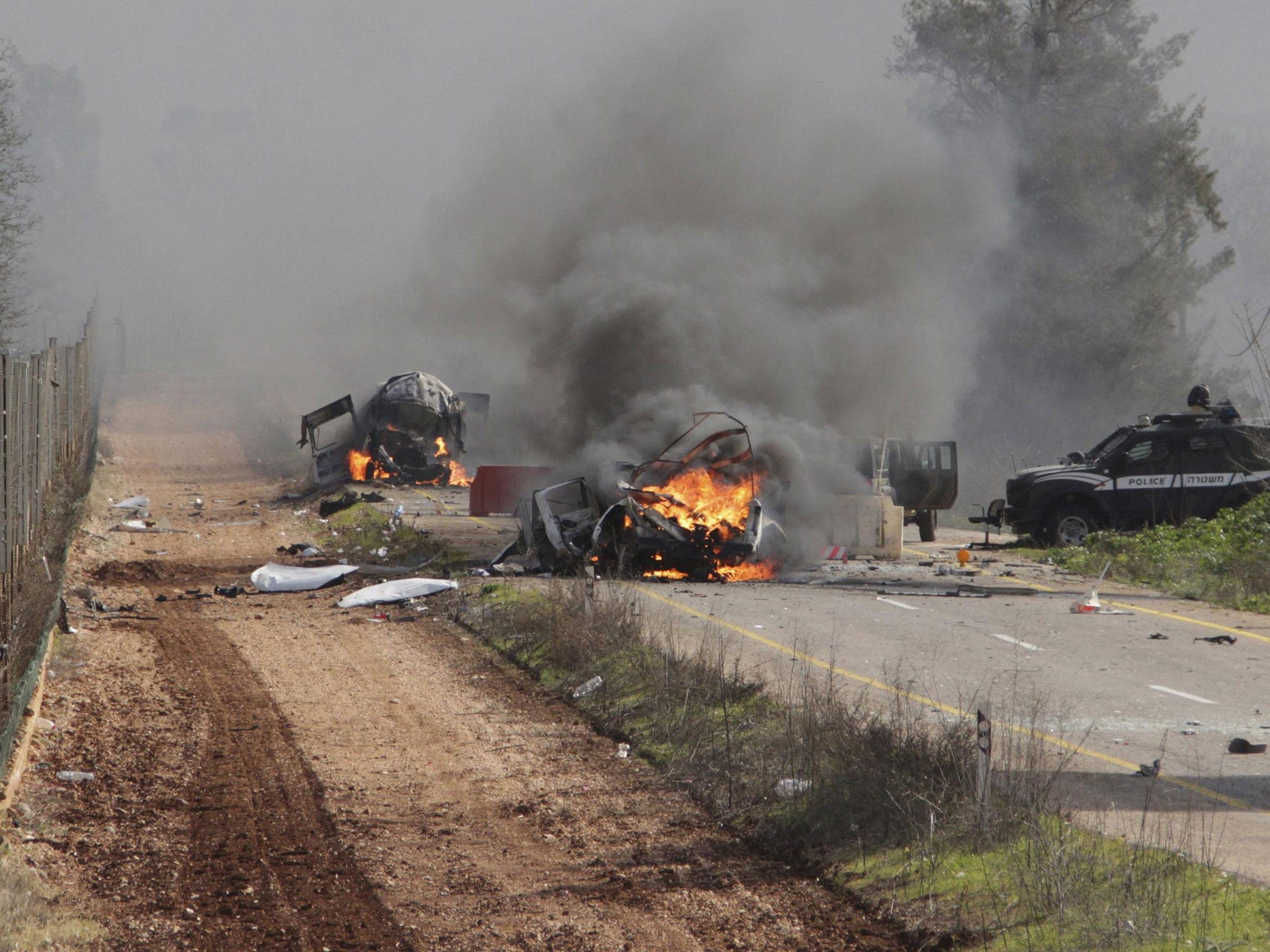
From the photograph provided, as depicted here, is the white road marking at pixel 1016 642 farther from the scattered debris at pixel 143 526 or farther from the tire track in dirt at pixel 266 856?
the scattered debris at pixel 143 526

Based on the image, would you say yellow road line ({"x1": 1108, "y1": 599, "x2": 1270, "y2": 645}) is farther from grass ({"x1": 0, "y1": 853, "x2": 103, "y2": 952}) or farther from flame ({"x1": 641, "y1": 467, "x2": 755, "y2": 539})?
grass ({"x1": 0, "y1": 853, "x2": 103, "y2": 952})

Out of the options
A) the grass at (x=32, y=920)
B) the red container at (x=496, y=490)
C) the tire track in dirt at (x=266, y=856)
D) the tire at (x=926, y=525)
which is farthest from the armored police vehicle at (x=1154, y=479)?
the grass at (x=32, y=920)

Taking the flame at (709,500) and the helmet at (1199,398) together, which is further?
the helmet at (1199,398)

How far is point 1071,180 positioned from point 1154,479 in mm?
21891

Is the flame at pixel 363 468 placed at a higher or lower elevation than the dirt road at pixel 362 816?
higher

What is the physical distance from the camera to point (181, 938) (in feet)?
16.9

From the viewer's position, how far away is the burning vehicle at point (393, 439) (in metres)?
27.0

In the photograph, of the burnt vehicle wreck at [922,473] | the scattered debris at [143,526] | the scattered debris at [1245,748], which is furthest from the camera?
the burnt vehicle wreck at [922,473]

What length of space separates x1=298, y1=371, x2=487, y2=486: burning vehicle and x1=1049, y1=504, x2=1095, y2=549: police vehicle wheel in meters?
13.0

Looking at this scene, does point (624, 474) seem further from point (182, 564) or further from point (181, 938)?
point (181, 938)

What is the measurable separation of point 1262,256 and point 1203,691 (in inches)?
6017

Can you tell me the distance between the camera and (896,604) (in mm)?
14852

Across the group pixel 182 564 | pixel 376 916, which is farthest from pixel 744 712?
pixel 182 564

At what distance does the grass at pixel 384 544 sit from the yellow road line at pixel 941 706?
379cm
